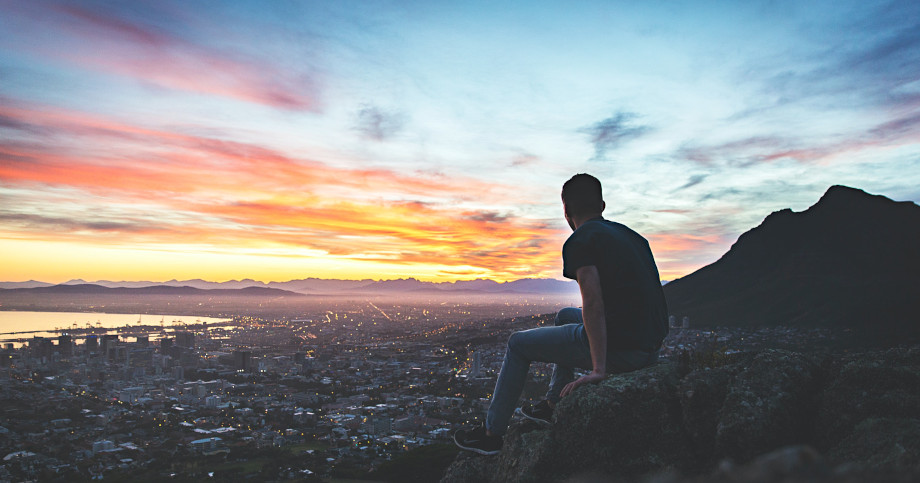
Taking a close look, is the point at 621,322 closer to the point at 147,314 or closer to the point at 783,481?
the point at 783,481

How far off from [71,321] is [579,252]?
608 feet

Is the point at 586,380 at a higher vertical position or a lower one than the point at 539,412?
higher

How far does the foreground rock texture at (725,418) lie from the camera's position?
3.70 m

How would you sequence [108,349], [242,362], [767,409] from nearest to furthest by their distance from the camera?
1. [767,409]
2. [242,362]
3. [108,349]

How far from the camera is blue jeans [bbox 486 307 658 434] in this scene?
495 cm

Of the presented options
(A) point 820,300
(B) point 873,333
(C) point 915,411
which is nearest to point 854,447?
(C) point 915,411

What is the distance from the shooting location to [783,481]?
139cm

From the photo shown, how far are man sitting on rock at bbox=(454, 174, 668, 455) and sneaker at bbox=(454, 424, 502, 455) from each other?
0.01m

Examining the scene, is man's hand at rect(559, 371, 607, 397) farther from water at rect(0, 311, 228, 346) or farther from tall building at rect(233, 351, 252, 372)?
water at rect(0, 311, 228, 346)

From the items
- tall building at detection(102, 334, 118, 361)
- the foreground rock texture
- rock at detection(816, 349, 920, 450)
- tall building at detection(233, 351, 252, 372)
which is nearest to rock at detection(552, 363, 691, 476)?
the foreground rock texture

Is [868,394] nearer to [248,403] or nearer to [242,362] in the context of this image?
[248,403]

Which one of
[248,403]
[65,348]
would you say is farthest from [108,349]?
[248,403]

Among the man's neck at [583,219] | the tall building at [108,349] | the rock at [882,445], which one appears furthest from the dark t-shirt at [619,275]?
the tall building at [108,349]

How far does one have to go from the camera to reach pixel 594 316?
444cm
